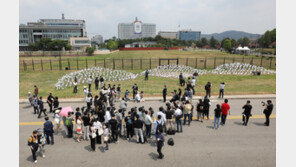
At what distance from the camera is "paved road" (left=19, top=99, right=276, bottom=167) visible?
7180 mm

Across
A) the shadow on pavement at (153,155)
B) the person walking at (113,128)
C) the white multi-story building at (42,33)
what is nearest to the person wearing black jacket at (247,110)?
Result: the shadow on pavement at (153,155)

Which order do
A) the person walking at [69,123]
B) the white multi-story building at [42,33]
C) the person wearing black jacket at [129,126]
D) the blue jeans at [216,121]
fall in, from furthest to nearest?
1. the white multi-story building at [42,33]
2. the blue jeans at [216,121]
3. the person walking at [69,123]
4. the person wearing black jacket at [129,126]

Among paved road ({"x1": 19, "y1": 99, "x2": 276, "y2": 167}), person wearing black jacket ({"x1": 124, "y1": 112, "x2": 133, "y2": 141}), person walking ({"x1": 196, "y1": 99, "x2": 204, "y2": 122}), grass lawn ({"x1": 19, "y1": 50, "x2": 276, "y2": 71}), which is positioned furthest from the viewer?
grass lawn ({"x1": 19, "y1": 50, "x2": 276, "y2": 71})

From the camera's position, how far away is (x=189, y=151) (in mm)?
7863

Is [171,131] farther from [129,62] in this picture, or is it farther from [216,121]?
[129,62]

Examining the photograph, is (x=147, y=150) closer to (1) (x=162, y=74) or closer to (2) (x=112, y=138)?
(2) (x=112, y=138)

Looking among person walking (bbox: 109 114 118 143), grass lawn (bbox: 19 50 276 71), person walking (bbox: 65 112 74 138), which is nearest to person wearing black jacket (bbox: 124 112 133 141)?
person walking (bbox: 109 114 118 143)

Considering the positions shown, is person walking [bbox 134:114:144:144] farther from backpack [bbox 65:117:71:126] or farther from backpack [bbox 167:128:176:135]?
backpack [bbox 65:117:71:126]

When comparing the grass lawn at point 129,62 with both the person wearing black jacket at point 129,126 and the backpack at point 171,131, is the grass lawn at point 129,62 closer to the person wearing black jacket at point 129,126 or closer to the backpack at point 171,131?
the backpack at point 171,131

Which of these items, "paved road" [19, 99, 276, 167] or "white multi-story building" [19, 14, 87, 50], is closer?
"paved road" [19, 99, 276, 167]

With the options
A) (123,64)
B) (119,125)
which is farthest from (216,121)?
(123,64)

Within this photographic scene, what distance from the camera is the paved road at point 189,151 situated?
23.6 feet

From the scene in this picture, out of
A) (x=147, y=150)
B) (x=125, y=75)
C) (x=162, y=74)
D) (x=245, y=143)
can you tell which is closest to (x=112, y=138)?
(x=147, y=150)

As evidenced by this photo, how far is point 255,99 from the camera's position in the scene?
1557cm
